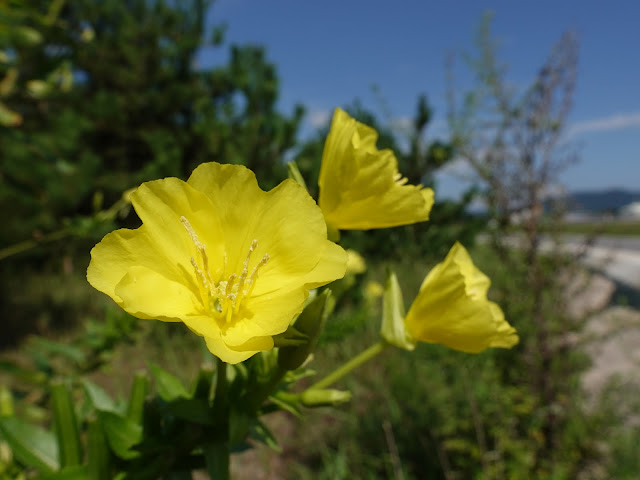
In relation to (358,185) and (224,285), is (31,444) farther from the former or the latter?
(358,185)

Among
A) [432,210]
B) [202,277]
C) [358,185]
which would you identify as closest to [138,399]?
[202,277]

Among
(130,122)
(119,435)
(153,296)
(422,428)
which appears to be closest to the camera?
(153,296)

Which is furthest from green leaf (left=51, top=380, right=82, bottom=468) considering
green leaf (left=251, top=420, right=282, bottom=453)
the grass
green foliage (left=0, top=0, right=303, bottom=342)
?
green foliage (left=0, top=0, right=303, bottom=342)

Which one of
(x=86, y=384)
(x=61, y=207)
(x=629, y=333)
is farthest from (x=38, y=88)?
(x=629, y=333)

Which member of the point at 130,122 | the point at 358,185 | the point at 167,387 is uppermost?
the point at 130,122

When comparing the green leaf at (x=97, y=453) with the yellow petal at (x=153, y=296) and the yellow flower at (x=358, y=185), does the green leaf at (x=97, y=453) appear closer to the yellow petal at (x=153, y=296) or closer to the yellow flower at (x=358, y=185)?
the yellow petal at (x=153, y=296)

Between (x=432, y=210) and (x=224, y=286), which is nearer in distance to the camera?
(x=224, y=286)
